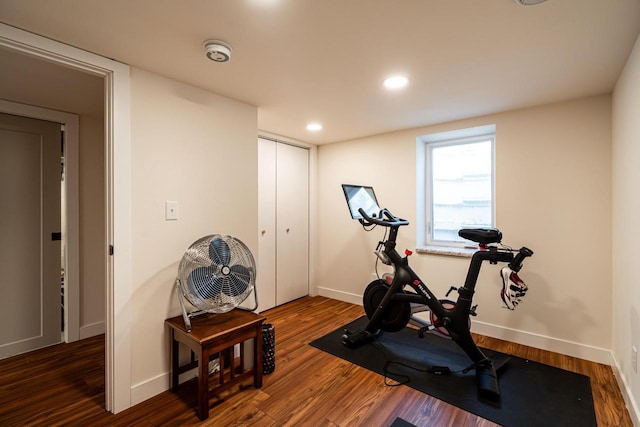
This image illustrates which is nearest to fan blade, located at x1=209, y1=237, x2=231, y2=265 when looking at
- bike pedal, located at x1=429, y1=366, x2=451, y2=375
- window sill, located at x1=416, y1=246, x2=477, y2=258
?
bike pedal, located at x1=429, y1=366, x2=451, y2=375

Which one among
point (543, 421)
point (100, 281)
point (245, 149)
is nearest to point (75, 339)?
point (100, 281)

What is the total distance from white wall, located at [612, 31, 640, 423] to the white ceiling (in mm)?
221

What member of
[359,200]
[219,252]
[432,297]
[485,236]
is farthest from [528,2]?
[219,252]

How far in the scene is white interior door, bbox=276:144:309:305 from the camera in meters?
3.77

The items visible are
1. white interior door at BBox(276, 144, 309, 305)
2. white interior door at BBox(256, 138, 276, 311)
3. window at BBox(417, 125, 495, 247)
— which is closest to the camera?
window at BBox(417, 125, 495, 247)

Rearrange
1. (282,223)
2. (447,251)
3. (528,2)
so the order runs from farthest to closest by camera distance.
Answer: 1. (282,223)
2. (447,251)
3. (528,2)

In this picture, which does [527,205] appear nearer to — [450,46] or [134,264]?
[450,46]

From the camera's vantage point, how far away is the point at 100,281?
118 inches

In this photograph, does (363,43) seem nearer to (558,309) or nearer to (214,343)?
(214,343)

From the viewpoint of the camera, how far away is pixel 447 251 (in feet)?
10.2

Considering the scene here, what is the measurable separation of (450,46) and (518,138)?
149 cm

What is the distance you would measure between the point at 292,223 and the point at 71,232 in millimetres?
2264

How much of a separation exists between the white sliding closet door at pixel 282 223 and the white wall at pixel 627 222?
298 cm

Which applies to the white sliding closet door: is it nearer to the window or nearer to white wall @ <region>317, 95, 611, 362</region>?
the window
